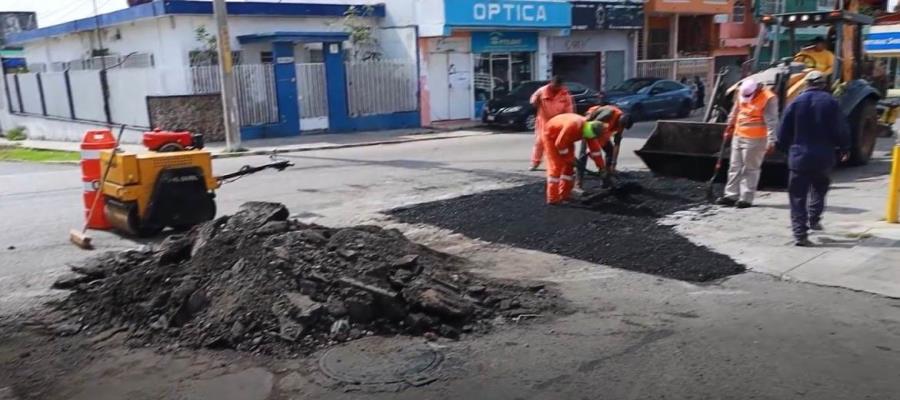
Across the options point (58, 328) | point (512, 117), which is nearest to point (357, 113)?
point (512, 117)

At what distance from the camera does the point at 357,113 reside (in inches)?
925

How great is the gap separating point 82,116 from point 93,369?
25.3 metres

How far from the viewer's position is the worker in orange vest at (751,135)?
9.01 metres

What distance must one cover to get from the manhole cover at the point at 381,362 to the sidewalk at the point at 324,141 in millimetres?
13626

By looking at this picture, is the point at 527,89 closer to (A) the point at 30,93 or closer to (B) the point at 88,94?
(B) the point at 88,94

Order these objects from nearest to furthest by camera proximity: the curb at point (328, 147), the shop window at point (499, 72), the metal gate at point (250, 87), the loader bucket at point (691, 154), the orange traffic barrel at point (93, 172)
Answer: the orange traffic barrel at point (93, 172), the loader bucket at point (691, 154), the curb at point (328, 147), the metal gate at point (250, 87), the shop window at point (499, 72)

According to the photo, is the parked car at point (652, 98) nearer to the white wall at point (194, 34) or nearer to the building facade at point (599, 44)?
the building facade at point (599, 44)

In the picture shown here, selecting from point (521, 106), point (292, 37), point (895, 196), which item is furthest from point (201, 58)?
point (895, 196)

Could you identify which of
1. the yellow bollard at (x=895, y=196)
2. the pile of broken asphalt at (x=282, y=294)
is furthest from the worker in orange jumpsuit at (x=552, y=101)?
the pile of broken asphalt at (x=282, y=294)

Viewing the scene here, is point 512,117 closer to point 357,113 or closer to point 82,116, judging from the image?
point 357,113

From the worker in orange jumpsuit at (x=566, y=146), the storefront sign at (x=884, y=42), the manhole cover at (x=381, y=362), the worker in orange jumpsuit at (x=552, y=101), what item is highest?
the storefront sign at (x=884, y=42)

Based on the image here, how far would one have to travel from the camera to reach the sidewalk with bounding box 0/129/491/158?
19062mm

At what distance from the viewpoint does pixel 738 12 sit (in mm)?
38531

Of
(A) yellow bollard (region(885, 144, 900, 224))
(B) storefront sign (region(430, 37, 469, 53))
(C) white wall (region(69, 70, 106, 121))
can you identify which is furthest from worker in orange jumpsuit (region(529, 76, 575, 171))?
(C) white wall (region(69, 70, 106, 121))
